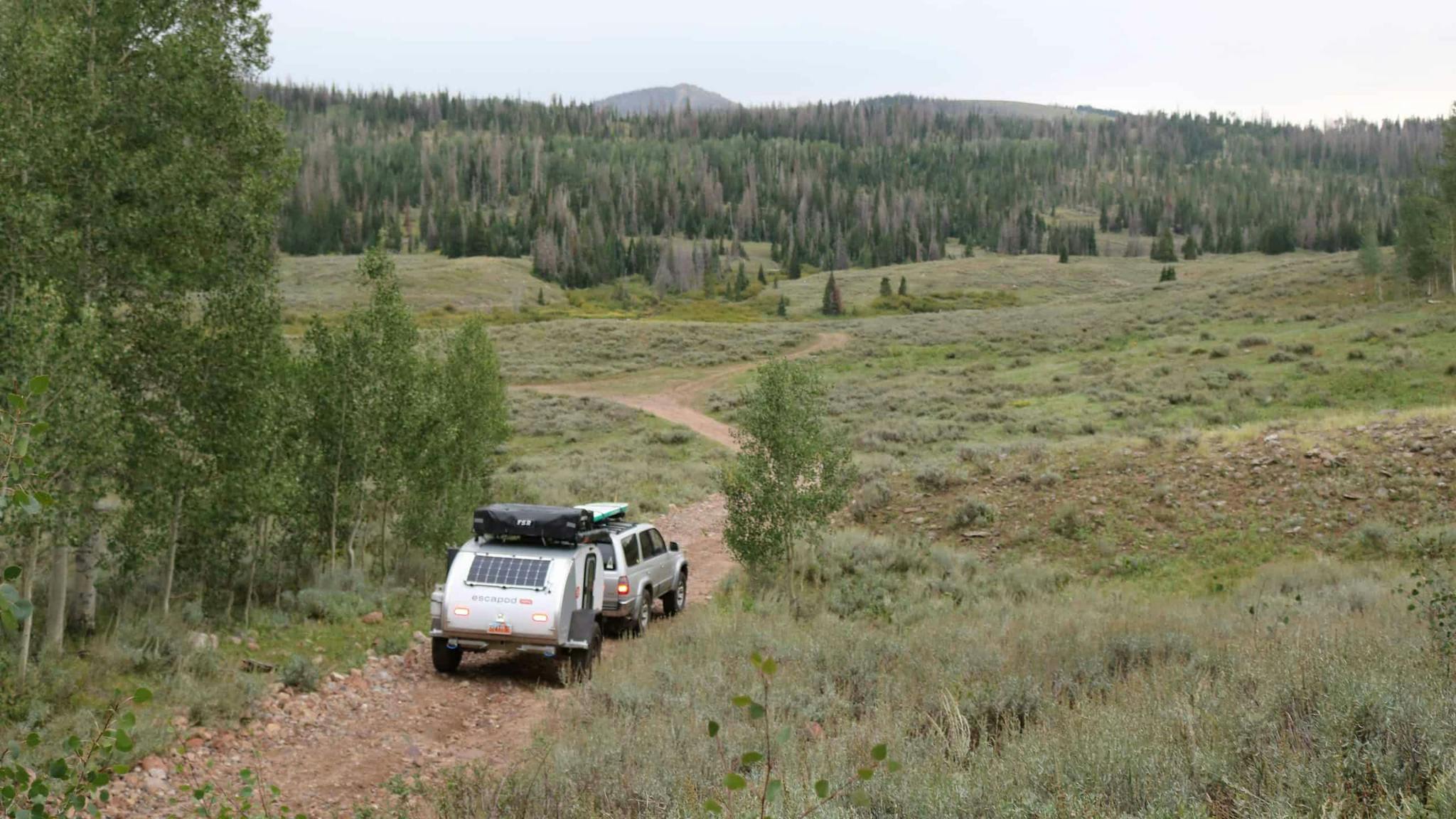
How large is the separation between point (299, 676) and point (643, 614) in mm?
5603

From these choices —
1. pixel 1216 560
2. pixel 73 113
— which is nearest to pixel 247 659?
pixel 73 113

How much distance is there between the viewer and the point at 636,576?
1545 cm

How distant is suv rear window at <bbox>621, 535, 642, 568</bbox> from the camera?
1538 cm

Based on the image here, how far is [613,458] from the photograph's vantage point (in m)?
37.8

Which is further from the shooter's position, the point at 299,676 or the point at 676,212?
the point at 676,212

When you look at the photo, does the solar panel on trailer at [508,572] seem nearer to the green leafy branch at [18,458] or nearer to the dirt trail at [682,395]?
the green leafy branch at [18,458]

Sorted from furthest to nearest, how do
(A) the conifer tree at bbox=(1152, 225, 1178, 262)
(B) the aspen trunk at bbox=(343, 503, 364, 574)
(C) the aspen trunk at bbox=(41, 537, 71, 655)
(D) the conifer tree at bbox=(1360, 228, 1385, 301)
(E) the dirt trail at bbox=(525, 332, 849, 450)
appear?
(A) the conifer tree at bbox=(1152, 225, 1178, 262) < (D) the conifer tree at bbox=(1360, 228, 1385, 301) < (E) the dirt trail at bbox=(525, 332, 849, 450) < (B) the aspen trunk at bbox=(343, 503, 364, 574) < (C) the aspen trunk at bbox=(41, 537, 71, 655)

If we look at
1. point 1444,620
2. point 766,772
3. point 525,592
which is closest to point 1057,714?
point 766,772

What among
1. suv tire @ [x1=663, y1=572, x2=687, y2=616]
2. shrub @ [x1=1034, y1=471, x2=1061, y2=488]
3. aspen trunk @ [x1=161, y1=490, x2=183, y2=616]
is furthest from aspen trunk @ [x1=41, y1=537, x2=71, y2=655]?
shrub @ [x1=1034, y1=471, x2=1061, y2=488]

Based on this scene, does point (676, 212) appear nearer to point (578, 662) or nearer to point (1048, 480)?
point (1048, 480)

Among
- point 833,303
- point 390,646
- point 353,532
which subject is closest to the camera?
point 390,646

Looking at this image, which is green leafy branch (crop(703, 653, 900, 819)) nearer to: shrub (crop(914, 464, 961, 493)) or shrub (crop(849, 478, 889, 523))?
shrub (crop(849, 478, 889, 523))

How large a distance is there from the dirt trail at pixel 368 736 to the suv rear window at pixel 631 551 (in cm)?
146

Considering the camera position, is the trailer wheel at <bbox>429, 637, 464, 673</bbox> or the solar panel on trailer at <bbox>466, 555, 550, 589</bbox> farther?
the trailer wheel at <bbox>429, 637, 464, 673</bbox>
